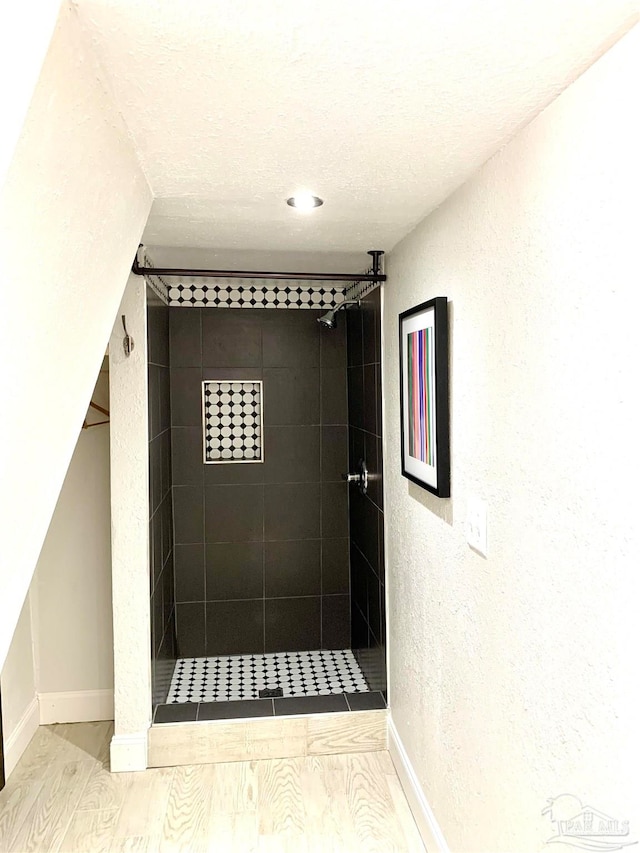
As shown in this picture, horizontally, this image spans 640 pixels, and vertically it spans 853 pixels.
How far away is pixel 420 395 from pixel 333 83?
1.15 m

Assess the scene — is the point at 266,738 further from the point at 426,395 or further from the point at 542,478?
the point at 542,478

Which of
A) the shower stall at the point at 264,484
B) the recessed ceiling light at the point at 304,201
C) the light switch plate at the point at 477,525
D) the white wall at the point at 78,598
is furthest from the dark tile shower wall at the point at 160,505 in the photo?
the light switch plate at the point at 477,525

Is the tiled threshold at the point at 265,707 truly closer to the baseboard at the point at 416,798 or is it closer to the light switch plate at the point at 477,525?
the baseboard at the point at 416,798

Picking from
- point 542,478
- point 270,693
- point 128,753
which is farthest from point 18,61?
point 270,693

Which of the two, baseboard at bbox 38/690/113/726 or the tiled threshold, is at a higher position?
the tiled threshold

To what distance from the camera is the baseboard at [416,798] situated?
2.08 meters

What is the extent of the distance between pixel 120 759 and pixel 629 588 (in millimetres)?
2407

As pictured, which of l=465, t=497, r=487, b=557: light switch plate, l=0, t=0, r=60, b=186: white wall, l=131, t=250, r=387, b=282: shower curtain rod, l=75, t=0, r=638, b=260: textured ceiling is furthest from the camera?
l=131, t=250, r=387, b=282: shower curtain rod

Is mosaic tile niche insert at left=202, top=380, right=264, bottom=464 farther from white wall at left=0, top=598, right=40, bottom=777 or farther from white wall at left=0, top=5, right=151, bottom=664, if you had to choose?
white wall at left=0, top=5, right=151, bottom=664

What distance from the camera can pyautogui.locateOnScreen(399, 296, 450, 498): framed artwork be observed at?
1956 millimetres

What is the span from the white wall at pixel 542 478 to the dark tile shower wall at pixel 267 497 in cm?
146

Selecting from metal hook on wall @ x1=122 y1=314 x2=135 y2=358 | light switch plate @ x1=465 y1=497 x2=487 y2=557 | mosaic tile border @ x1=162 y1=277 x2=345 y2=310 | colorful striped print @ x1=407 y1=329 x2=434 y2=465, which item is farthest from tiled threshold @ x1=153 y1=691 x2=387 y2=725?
mosaic tile border @ x1=162 y1=277 x2=345 y2=310

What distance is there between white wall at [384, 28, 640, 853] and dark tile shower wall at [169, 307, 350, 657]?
1.46 m

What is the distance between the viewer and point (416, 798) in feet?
7.56
